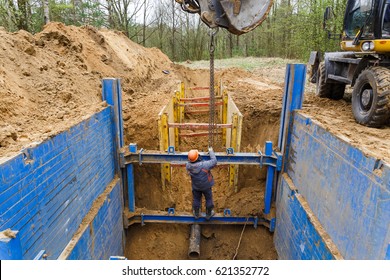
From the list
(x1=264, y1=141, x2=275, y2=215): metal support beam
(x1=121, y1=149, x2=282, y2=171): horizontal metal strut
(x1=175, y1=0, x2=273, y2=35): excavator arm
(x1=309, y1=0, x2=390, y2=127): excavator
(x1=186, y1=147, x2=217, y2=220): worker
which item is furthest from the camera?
(x1=264, y1=141, x2=275, y2=215): metal support beam

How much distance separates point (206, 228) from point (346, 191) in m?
3.49

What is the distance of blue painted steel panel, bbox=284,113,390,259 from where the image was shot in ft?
8.34

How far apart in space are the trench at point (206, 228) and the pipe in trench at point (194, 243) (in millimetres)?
198

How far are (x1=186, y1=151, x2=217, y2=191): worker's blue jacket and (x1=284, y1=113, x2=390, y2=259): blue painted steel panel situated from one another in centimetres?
144

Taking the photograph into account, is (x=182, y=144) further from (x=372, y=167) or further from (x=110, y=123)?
(x=372, y=167)

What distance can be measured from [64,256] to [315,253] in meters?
3.03

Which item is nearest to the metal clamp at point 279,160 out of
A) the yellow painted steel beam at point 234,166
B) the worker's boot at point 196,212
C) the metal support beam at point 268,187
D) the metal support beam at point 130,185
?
the metal support beam at point 268,187

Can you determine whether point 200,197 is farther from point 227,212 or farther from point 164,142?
point 164,142

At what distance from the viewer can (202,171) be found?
4.91 meters

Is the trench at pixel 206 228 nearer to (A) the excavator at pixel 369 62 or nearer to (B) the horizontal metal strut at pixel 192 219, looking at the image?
(B) the horizontal metal strut at pixel 192 219

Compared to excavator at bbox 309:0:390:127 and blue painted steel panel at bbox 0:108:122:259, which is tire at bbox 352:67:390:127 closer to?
excavator at bbox 309:0:390:127

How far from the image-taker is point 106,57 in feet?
35.2

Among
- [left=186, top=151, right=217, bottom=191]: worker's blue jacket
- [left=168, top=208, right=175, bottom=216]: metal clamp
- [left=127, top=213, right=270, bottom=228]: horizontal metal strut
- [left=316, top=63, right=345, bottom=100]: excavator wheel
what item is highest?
[left=316, top=63, right=345, bottom=100]: excavator wheel

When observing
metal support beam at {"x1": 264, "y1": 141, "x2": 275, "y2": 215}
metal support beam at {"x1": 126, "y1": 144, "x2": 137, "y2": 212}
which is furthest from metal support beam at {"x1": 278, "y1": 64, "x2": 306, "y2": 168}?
metal support beam at {"x1": 126, "y1": 144, "x2": 137, "y2": 212}
